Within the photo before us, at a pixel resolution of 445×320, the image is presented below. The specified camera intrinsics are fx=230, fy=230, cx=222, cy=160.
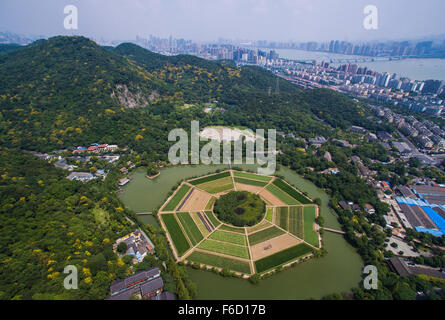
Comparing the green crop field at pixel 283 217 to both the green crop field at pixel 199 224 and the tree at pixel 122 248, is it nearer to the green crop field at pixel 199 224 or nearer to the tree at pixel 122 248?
the green crop field at pixel 199 224

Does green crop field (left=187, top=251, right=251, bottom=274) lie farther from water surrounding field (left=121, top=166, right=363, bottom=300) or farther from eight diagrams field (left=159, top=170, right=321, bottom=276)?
water surrounding field (left=121, top=166, right=363, bottom=300)

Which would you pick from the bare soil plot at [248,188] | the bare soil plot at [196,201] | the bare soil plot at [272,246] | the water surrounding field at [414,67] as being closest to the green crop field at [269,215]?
the bare soil plot at [272,246]

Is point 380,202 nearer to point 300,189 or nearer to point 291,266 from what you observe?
point 300,189

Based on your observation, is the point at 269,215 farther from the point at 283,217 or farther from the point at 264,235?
the point at 264,235

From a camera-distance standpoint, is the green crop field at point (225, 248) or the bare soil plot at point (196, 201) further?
the bare soil plot at point (196, 201)

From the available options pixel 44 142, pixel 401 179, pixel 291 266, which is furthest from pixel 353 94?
pixel 44 142
